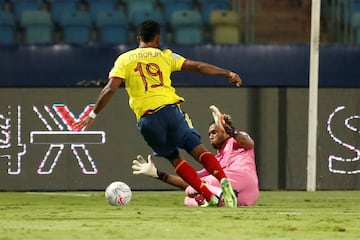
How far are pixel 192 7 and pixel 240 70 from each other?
2559 millimetres

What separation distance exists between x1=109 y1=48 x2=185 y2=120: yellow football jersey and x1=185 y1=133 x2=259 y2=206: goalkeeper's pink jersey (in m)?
1.10

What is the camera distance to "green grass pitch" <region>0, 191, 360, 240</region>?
24.6 feet

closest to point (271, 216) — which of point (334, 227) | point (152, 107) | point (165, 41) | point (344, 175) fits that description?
point (334, 227)

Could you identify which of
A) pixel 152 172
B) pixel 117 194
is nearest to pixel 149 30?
pixel 152 172

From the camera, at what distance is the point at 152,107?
35.7 feet

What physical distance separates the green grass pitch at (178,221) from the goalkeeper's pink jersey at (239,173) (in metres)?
0.38

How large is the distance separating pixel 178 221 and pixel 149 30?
278 centimetres

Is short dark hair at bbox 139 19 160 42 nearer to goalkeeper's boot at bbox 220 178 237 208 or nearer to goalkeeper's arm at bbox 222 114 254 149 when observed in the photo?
goalkeeper's arm at bbox 222 114 254 149

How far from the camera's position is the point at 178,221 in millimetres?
8656

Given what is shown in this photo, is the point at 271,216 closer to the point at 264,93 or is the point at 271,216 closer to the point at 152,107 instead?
the point at 152,107

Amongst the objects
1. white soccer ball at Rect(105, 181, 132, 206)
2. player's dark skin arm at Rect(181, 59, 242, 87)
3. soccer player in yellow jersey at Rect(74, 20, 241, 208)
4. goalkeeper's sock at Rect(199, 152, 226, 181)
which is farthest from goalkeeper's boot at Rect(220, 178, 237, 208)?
white soccer ball at Rect(105, 181, 132, 206)

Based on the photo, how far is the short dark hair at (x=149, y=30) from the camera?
10.8 m

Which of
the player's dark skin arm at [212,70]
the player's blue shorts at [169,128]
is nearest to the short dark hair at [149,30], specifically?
the player's dark skin arm at [212,70]

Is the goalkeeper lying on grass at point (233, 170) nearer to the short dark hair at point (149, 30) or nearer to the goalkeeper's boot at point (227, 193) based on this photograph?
the goalkeeper's boot at point (227, 193)
